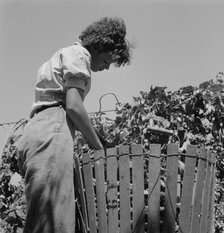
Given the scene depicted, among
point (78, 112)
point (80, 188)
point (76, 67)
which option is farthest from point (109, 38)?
point (80, 188)

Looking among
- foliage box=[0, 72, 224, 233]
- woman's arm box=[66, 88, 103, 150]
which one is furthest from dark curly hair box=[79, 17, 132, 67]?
foliage box=[0, 72, 224, 233]

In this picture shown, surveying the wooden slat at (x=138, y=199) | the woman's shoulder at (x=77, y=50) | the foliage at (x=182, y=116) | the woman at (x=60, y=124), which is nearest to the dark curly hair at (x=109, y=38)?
the woman at (x=60, y=124)

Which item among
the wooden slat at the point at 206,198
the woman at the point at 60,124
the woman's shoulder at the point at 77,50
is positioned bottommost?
the wooden slat at the point at 206,198

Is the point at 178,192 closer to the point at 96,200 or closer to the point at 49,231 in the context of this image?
the point at 96,200

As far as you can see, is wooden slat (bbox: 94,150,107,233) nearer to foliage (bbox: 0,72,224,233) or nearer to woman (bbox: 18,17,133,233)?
woman (bbox: 18,17,133,233)

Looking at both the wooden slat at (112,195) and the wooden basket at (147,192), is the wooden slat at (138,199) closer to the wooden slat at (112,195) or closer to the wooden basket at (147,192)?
the wooden basket at (147,192)

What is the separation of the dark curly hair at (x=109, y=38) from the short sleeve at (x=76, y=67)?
14 cm

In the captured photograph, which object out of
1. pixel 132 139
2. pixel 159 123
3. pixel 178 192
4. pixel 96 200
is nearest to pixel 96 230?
pixel 96 200

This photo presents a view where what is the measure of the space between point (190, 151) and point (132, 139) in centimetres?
156

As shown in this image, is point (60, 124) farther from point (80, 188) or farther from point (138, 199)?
point (138, 199)

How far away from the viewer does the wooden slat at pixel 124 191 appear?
2.65 meters

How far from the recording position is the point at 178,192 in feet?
8.75

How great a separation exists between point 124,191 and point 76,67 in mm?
655

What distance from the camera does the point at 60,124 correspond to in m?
2.75
